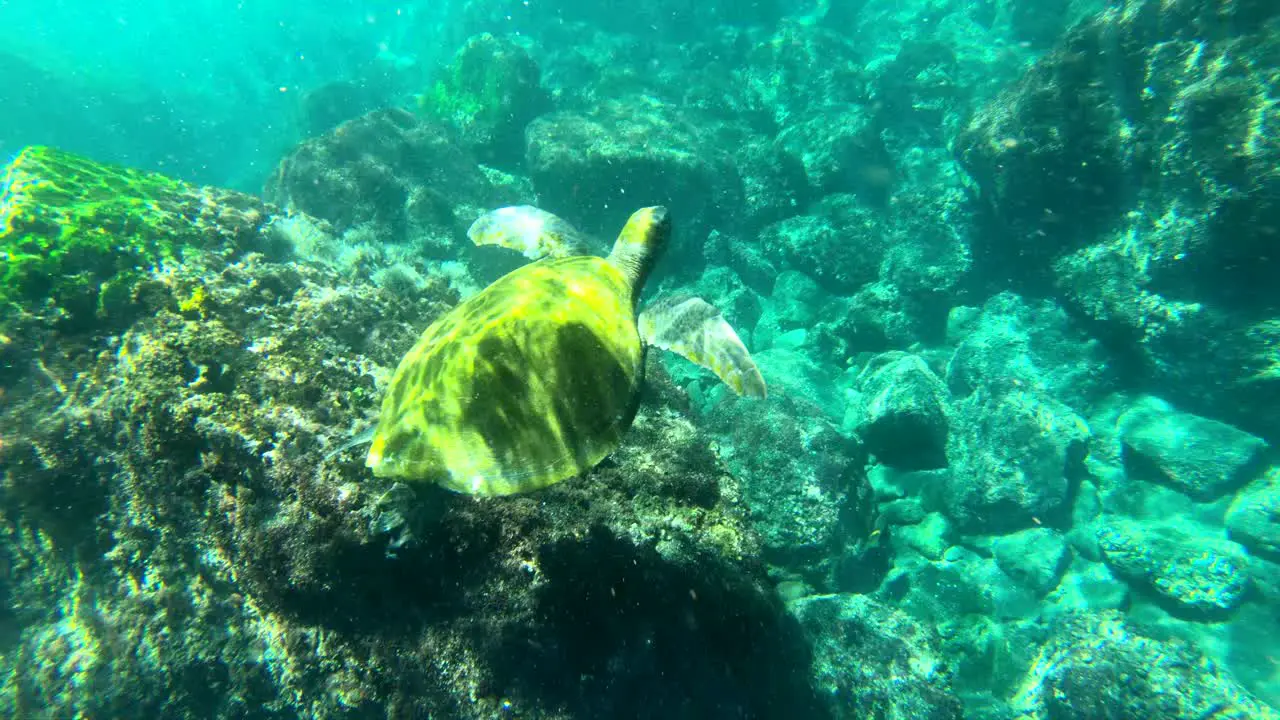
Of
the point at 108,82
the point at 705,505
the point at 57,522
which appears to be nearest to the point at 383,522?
the point at 705,505

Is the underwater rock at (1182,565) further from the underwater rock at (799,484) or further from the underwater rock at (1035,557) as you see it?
the underwater rock at (799,484)

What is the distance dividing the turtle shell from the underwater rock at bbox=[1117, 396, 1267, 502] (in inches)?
353

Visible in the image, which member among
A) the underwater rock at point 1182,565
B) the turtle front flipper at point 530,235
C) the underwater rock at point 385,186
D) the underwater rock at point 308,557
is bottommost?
the underwater rock at point 1182,565

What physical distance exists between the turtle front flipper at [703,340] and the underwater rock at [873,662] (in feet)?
9.88

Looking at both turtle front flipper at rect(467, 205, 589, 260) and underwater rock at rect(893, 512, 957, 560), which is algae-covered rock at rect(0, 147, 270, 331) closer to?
turtle front flipper at rect(467, 205, 589, 260)

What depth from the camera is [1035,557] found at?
22.0 feet

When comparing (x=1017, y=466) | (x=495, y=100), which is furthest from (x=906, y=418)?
(x=495, y=100)

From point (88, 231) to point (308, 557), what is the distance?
13.1ft

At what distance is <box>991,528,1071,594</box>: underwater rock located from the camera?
6.60 meters

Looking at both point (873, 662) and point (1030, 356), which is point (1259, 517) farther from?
point (873, 662)

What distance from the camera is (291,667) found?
316 cm

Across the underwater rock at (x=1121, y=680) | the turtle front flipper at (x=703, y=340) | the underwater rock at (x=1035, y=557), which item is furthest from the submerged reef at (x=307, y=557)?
the underwater rock at (x=1035, y=557)

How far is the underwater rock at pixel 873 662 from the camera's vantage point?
4.43m

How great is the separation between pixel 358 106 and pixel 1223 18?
71.0 feet
